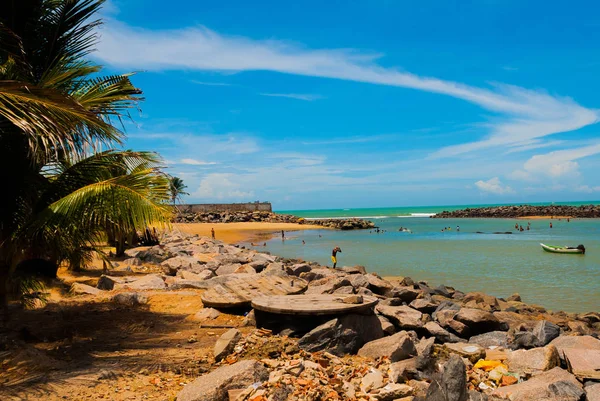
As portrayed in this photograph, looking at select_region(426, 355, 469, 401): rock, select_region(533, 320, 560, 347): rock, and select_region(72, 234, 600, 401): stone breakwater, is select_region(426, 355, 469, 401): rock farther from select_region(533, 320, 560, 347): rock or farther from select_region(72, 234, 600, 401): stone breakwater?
select_region(533, 320, 560, 347): rock

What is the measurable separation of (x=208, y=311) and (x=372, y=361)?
3.51 m

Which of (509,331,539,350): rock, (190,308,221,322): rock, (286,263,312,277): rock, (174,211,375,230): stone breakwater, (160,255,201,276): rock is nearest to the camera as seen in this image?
(509,331,539,350): rock

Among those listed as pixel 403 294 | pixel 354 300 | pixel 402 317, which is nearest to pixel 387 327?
pixel 402 317

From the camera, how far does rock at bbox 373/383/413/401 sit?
4.55m

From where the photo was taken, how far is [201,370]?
17.5ft

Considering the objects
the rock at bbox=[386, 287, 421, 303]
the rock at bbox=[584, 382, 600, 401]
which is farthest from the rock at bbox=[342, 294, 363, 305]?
the rock at bbox=[386, 287, 421, 303]

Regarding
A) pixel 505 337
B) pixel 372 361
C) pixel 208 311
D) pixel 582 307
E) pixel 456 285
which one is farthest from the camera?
pixel 456 285

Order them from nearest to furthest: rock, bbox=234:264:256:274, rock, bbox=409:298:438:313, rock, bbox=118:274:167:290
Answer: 1. rock, bbox=409:298:438:313
2. rock, bbox=118:274:167:290
3. rock, bbox=234:264:256:274

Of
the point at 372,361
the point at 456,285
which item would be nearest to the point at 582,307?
the point at 456,285

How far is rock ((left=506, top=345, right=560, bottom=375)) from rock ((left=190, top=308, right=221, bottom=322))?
4716 mm

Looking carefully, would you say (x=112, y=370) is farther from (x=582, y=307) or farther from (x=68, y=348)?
(x=582, y=307)

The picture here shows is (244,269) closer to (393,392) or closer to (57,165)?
(57,165)

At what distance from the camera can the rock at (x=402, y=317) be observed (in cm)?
730

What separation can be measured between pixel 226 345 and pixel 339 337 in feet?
4.95
